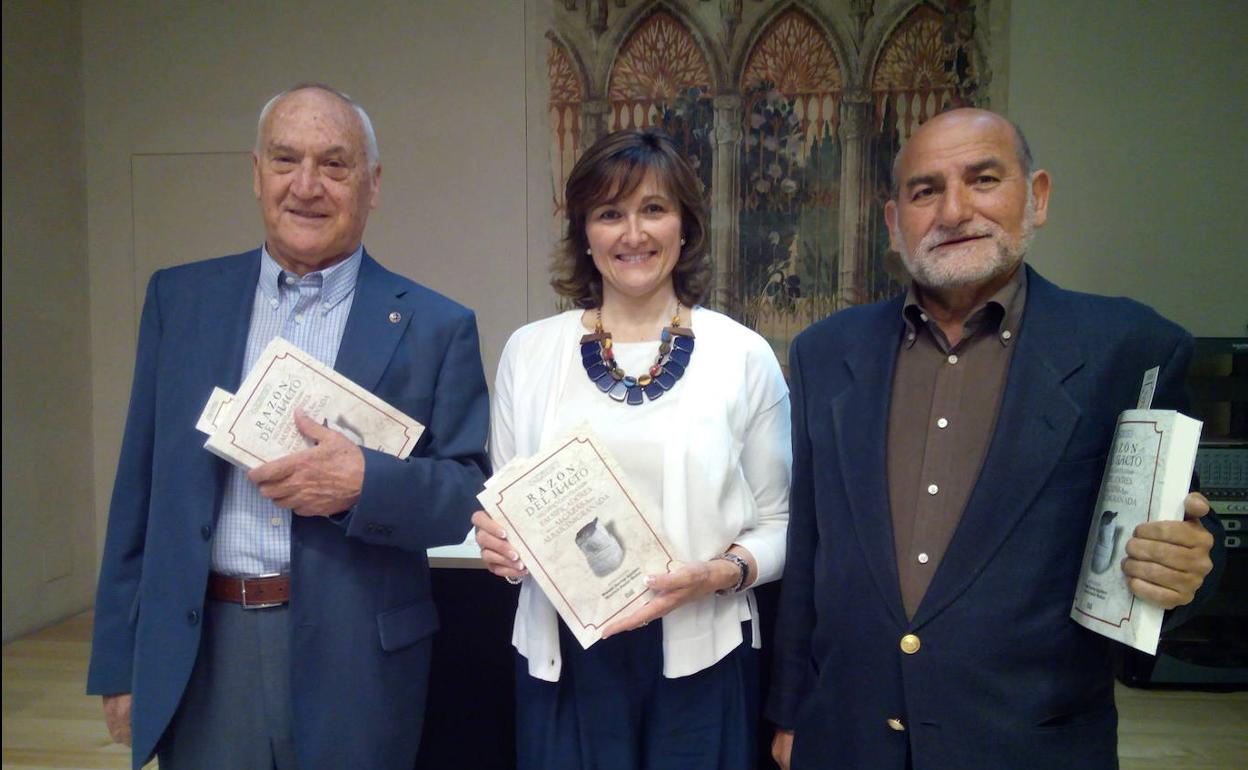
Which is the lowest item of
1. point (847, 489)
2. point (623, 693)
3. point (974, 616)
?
point (623, 693)

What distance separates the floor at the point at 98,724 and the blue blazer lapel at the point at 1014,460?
302 centimetres

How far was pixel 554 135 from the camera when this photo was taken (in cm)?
549

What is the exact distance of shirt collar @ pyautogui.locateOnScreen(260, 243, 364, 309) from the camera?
1.81 metres

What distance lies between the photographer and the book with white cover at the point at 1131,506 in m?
1.26

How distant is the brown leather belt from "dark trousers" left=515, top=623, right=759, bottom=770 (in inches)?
23.1

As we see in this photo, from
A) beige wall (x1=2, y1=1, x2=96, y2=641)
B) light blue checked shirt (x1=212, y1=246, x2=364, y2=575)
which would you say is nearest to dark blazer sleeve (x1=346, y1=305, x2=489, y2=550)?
light blue checked shirt (x1=212, y1=246, x2=364, y2=575)

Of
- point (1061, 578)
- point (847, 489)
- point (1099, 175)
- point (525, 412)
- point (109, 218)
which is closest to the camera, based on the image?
point (1061, 578)

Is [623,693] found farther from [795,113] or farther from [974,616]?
[795,113]

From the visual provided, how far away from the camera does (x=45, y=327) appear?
Answer: 5457 mm

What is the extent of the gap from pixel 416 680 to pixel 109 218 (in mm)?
5498

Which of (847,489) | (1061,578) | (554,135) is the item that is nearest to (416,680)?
(847,489)

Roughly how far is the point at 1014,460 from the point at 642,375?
0.80 metres

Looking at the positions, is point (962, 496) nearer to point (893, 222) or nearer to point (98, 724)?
point (893, 222)

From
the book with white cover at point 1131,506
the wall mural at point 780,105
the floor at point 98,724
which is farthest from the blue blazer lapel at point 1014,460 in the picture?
the wall mural at point 780,105
